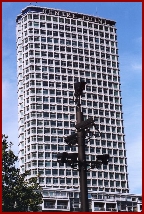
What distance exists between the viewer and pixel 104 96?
504 feet

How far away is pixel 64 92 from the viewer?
146 m

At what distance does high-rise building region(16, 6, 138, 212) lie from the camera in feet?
450

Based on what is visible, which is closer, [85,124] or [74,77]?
[85,124]

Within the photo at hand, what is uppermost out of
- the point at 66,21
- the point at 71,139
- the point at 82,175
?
the point at 66,21

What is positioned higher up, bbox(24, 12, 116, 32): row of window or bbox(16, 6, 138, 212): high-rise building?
bbox(24, 12, 116, 32): row of window

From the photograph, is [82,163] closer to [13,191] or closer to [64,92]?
[13,191]

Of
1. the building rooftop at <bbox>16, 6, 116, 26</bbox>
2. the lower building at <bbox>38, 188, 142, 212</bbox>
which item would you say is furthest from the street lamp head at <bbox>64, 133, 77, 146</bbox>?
the building rooftop at <bbox>16, 6, 116, 26</bbox>

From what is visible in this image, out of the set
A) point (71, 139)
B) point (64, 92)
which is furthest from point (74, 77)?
point (71, 139)

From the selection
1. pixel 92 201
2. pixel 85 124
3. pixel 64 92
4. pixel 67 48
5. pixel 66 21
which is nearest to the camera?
pixel 85 124

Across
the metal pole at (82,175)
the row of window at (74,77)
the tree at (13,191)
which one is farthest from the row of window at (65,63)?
the metal pole at (82,175)

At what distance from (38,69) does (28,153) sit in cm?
2834

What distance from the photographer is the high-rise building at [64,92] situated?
450ft

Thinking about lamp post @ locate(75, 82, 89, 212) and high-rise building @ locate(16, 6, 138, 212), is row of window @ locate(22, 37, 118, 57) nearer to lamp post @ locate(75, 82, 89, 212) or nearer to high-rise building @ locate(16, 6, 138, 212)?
high-rise building @ locate(16, 6, 138, 212)

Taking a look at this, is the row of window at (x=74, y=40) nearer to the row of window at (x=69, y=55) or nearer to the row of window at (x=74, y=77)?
the row of window at (x=69, y=55)
